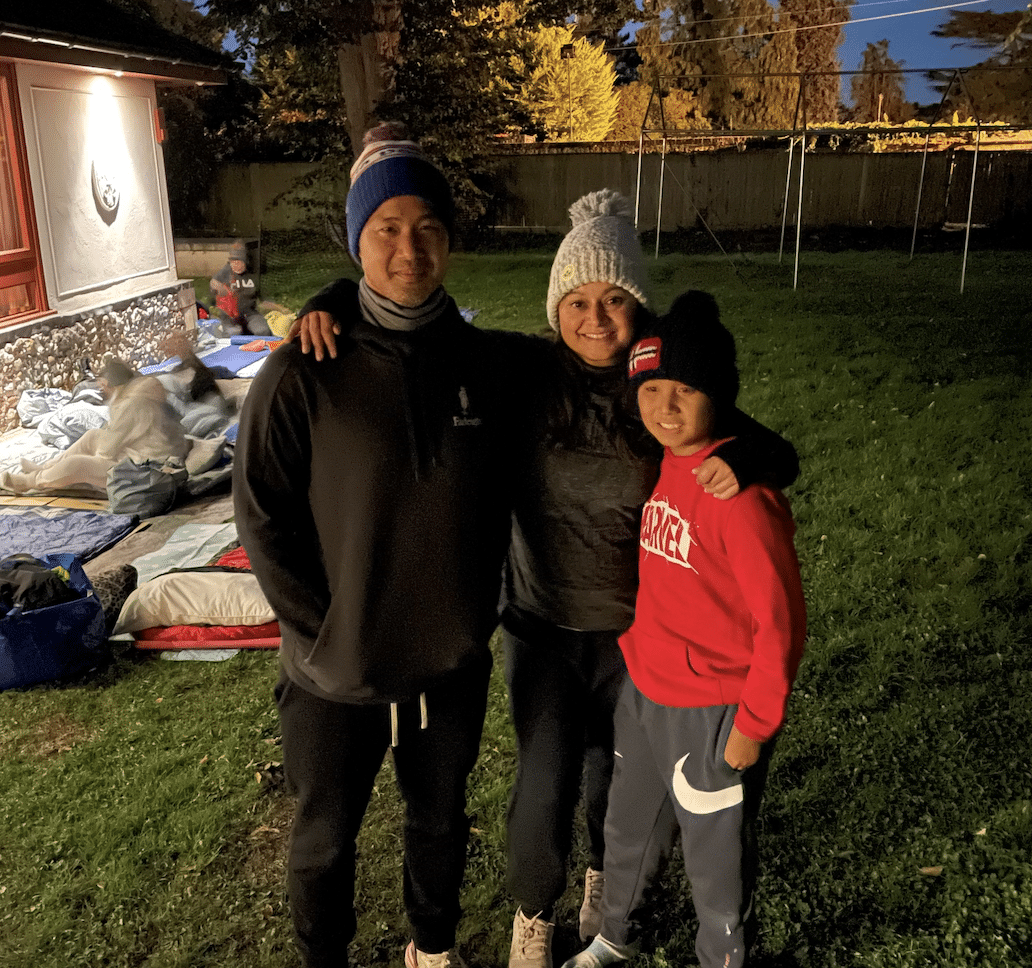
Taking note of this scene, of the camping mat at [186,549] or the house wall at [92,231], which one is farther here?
the house wall at [92,231]

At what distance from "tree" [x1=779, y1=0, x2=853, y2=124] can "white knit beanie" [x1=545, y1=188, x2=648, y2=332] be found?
1568 inches

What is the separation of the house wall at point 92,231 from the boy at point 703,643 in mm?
8064

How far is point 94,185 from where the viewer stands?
34.7 ft

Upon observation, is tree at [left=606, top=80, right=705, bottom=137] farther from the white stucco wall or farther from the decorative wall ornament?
the decorative wall ornament

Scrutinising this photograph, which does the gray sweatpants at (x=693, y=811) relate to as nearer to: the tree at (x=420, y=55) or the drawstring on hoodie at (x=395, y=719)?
the drawstring on hoodie at (x=395, y=719)

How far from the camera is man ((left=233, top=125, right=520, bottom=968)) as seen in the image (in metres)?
2.02

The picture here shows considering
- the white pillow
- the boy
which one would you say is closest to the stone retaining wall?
the white pillow

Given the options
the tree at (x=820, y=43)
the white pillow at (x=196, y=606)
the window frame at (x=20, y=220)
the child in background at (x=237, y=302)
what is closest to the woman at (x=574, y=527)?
the white pillow at (x=196, y=606)

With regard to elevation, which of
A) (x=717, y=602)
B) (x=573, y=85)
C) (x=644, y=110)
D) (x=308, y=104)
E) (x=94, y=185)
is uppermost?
(x=573, y=85)

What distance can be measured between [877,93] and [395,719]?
50.1 meters

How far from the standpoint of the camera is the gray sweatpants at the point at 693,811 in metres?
2.21

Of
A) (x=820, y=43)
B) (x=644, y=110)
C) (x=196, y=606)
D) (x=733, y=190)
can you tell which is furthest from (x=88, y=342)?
(x=820, y=43)

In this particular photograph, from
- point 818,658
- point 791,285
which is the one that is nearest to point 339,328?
point 818,658

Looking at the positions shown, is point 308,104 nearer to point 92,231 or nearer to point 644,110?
point 92,231
